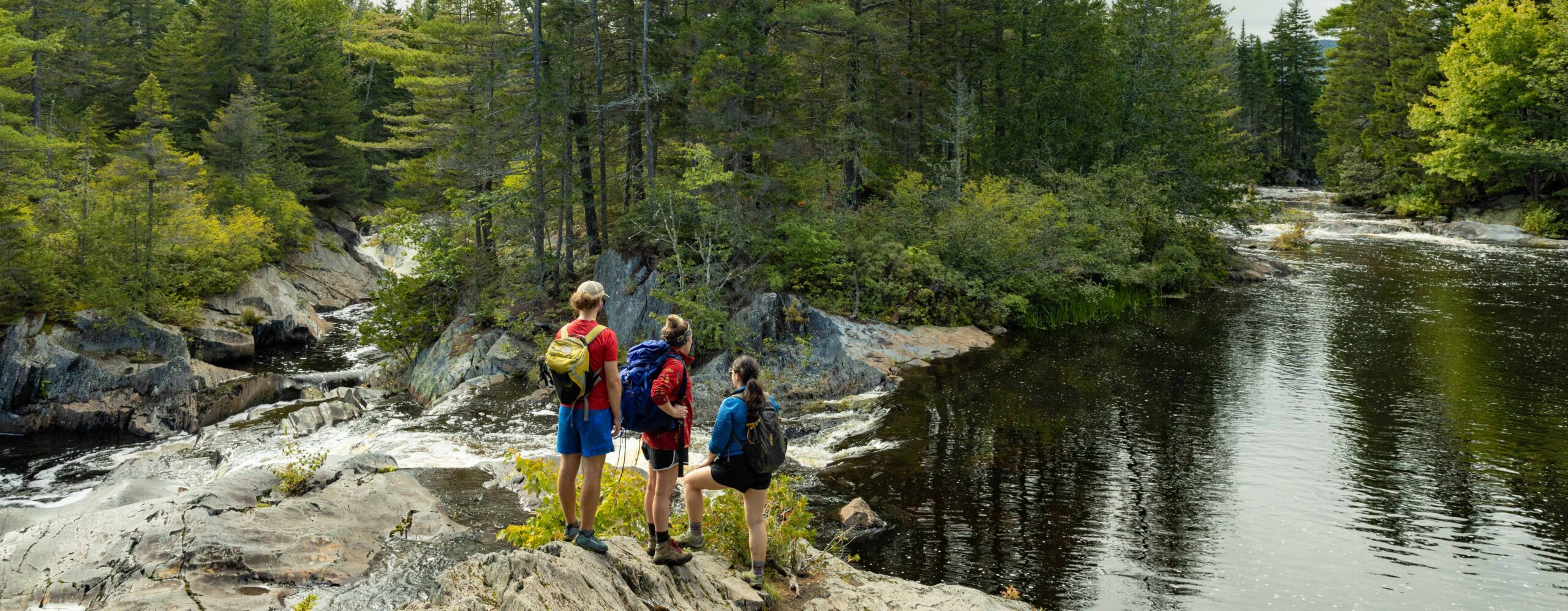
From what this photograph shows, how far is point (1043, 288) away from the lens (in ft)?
74.7

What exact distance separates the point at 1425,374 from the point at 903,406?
984 cm

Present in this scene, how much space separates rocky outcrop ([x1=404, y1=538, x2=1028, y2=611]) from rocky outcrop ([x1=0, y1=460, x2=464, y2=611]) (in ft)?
8.52

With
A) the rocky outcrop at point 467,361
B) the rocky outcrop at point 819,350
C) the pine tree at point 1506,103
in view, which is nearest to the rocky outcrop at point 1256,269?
the pine tree at point 1506,103

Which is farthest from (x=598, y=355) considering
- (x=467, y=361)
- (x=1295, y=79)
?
(x=1295, y=79)

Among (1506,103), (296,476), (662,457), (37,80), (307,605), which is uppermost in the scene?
(37,80)

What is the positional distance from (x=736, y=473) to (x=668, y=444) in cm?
51

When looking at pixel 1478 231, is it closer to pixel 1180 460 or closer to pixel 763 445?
pixel 1180 460

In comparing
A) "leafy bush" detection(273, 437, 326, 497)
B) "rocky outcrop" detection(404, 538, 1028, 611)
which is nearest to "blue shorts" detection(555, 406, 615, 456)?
"rocky outcrop" detection(404, 538, 1028, 611)

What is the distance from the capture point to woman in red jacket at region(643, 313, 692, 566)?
236 inches

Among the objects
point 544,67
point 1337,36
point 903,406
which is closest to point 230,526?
point 903,406

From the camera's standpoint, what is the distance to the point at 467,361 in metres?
19.7

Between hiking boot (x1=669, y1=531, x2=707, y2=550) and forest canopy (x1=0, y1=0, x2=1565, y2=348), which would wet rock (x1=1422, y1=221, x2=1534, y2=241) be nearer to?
forest canopy (x1=0, y1=0, x2=1565, y2=348)

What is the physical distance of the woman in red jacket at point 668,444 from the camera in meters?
5.98

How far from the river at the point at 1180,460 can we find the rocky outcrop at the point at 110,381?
2.73ft
